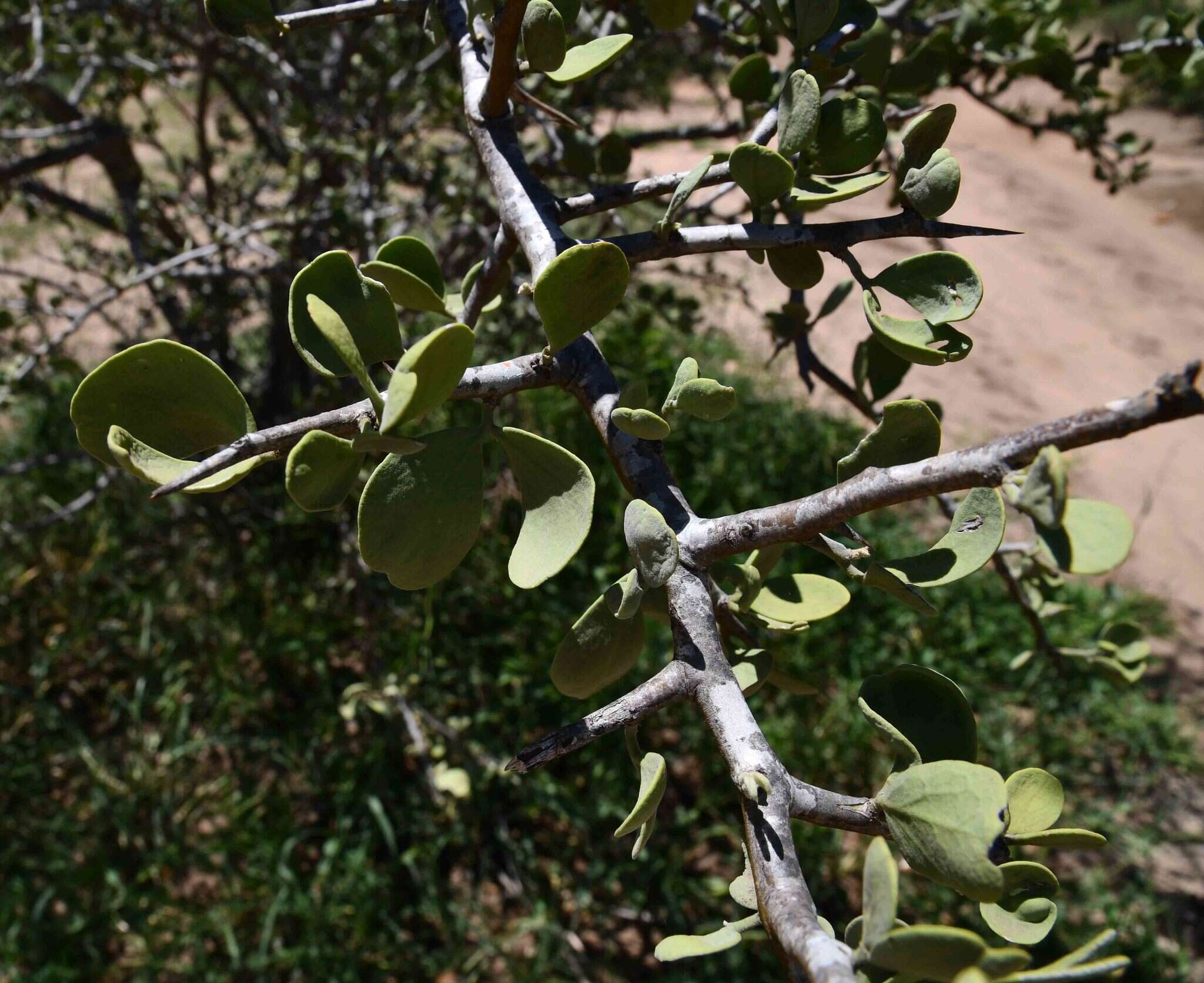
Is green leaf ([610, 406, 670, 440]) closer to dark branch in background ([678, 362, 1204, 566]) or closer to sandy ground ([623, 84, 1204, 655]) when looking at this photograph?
dark branch in background ([678, 362, 1204, 566])

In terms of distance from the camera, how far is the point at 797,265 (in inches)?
26.3

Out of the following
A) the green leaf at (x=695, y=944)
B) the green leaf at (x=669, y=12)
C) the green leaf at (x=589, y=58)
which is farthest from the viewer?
the green leaf at (x=669, y=12)

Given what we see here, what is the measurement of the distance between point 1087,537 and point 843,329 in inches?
188

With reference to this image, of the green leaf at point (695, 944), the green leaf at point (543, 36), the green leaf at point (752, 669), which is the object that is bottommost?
the green leaf at point (752, 669)

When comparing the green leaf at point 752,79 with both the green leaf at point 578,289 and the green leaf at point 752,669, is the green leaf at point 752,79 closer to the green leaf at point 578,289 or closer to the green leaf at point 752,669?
the green leaf at point 578,289

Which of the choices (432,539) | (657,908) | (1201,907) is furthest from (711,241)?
(1201,907)

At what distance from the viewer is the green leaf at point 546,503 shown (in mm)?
534

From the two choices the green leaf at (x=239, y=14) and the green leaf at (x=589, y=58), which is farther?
the green leaf at (x=239, y=14)

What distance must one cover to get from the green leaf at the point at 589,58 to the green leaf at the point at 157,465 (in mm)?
362

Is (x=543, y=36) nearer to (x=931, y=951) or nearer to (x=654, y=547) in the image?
(x=654, y=547)

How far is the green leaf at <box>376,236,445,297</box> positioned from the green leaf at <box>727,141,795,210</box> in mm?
230

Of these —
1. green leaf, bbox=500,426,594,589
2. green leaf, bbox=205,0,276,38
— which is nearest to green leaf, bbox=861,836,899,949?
green leaf, bbox=500,426,594,589

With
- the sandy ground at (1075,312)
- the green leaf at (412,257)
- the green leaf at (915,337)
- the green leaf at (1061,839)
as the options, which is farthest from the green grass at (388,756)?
the green leaf at (1061,839)

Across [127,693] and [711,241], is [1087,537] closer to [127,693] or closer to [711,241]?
[711,241]
